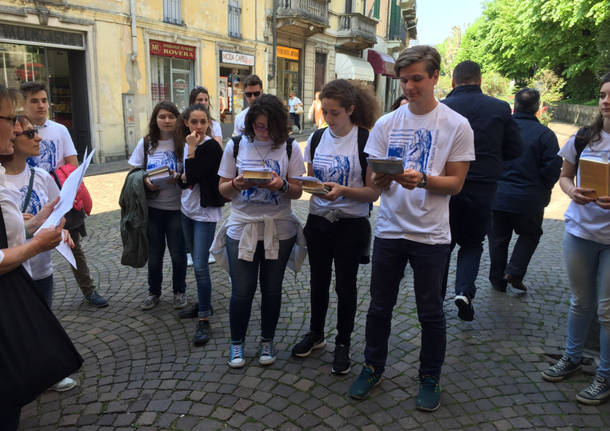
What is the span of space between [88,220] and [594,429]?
271 inches

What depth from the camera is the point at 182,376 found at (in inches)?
127

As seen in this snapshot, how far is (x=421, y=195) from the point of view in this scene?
Result: 2.70 metres

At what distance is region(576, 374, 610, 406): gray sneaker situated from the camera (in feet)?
9.54

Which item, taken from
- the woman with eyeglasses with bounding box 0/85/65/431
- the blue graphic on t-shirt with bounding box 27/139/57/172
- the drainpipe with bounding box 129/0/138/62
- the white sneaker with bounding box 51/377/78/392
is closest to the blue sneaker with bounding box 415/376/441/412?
the woman with eyeglasses with bounding box 0/85/65/431

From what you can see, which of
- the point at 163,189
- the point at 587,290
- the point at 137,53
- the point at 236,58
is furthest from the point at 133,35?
the point at 587,290

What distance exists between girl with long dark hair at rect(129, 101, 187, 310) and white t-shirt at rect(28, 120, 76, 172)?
1.95ft

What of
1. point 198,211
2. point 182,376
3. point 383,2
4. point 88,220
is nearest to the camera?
point 182,376

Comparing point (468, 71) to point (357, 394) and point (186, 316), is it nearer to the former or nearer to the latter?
point (357, 394)

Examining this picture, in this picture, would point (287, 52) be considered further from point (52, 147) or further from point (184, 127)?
point (52, 147)

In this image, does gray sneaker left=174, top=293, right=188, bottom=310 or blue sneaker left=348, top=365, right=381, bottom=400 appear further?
gray sneaker left=174, top=293, right=188, bottom=310

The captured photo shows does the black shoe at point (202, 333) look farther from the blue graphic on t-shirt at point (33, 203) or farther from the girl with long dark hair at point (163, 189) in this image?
the blue graphic on t-shirt at point (33, 203)

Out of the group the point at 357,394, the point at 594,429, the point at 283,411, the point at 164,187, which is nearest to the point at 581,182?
→ the point at 594,429

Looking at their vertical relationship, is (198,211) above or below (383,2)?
below

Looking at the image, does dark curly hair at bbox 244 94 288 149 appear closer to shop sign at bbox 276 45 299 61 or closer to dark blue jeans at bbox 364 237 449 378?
dark blue jeans at bbox 364 237 449 378
